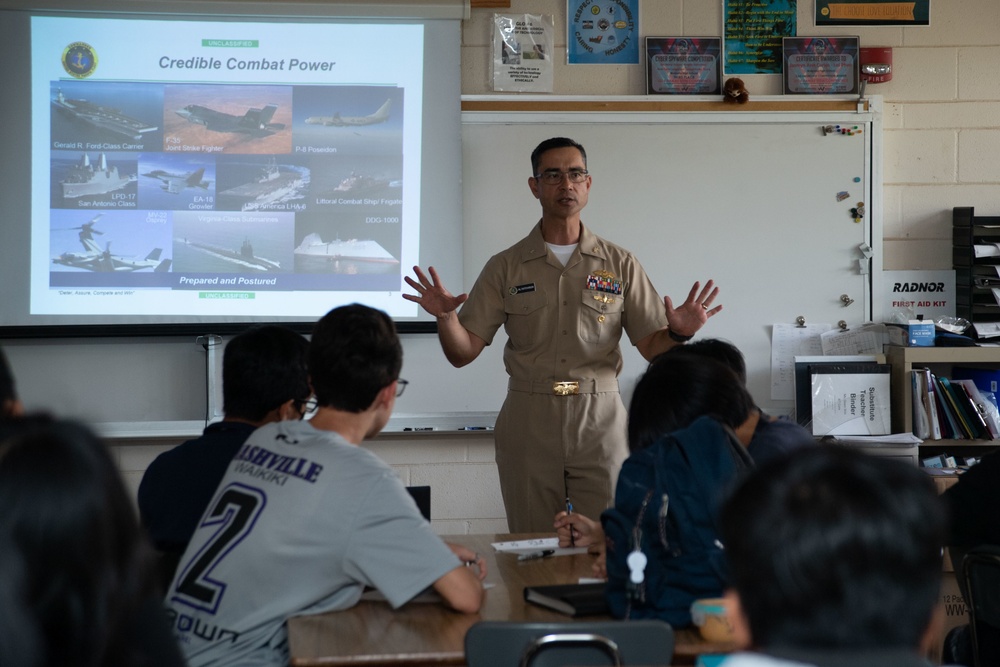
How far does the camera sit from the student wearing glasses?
3.29 m

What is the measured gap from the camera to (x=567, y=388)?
3.31 m

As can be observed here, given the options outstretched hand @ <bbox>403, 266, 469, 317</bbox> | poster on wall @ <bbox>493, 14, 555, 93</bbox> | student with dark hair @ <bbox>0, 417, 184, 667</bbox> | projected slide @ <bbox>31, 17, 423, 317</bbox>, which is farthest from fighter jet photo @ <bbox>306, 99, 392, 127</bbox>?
student with dark hair @ <bbox>0, 417, 184, 667</bbox>

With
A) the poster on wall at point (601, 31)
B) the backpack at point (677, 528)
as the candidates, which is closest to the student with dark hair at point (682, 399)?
the backpack at point (677, 528)

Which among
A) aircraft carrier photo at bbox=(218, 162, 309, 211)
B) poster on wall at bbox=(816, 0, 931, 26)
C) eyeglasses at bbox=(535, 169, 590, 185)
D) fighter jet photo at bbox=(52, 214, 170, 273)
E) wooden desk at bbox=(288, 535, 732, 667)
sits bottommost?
wooden desk at bbox=(288, 535, 732, 667)

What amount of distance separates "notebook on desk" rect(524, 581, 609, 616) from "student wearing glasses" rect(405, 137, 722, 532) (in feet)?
4.21

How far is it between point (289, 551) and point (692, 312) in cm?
177

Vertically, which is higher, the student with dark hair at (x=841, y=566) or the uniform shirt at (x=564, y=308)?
the uniform shirt at (x=564, y=308)

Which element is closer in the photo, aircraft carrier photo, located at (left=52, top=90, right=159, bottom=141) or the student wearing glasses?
the student wearing glasses

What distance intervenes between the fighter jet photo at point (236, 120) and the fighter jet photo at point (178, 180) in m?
0.20

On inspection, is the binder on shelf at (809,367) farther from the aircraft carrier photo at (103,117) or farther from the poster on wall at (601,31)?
the aircraft carrier photo at (103,117)

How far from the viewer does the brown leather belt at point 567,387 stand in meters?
3.31

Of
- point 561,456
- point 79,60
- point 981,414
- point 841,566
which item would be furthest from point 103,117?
point 841,566

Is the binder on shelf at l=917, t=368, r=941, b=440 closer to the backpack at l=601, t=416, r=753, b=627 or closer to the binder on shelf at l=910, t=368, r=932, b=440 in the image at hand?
the binder on shelf at l=910, t=368, r=932, b=440

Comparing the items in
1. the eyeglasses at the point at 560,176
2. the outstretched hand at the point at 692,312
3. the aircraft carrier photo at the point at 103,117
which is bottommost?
the outstretched hand at the point at 692,312
